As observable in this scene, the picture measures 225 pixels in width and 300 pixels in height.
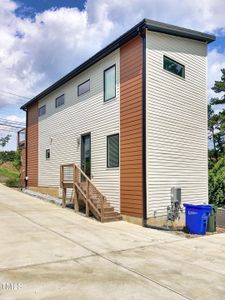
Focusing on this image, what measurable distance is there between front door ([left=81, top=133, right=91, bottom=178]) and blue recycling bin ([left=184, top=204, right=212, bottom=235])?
496cm

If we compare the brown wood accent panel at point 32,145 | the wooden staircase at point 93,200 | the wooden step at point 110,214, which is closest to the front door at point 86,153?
the wooden staircase at point 93,200

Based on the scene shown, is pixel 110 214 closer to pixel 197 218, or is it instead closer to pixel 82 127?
pixel 197 218

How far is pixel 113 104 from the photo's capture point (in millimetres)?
11391

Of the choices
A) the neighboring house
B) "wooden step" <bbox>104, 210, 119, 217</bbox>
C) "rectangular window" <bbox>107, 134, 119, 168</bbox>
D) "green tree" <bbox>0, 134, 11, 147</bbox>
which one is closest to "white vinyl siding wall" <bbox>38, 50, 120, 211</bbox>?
the neighboring house

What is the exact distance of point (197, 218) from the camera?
8820mm

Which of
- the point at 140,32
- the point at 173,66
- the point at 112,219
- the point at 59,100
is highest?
the point at 140,32

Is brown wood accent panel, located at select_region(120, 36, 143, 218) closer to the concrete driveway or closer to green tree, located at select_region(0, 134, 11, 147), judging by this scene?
the concrete driveway

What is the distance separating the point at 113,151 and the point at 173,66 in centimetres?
373

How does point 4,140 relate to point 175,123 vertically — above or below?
above

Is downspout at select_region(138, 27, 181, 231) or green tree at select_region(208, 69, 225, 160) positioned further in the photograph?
green tree at select_region(208, 69, 225, 160)

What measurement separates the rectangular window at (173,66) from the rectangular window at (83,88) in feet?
12.0

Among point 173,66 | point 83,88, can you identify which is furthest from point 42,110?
point 173,66

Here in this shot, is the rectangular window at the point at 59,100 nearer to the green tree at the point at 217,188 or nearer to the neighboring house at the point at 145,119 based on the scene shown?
the neighboring house at the point at 145,119

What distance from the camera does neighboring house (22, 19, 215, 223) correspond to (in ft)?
32.7
